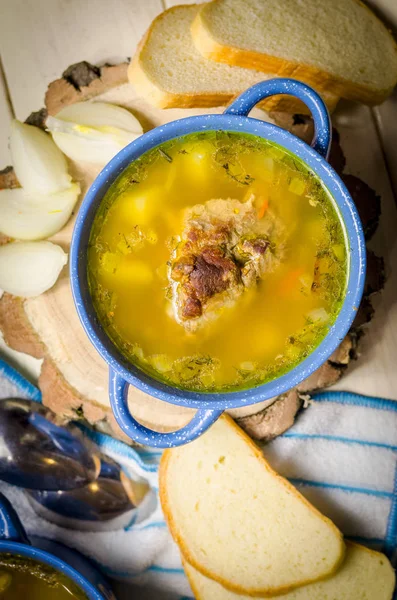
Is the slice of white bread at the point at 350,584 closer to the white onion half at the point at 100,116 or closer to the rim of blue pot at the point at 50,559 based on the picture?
the rim of blue pot at the point at 50,559

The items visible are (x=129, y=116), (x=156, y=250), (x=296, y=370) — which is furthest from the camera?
(x=129, y=116)

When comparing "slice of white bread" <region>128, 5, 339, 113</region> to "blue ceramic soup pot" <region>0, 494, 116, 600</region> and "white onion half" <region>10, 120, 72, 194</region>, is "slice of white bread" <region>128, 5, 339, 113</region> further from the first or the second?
"blue ceramic soup pot" <region>0, 494, 116, 600</region>

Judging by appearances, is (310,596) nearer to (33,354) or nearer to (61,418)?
(61,418)

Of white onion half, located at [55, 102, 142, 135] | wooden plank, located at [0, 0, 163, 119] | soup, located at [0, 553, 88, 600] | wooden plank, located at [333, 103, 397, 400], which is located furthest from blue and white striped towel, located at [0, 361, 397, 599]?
wooden plank, located at [0, 0, 163, 119]

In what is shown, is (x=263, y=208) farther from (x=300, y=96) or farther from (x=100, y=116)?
(x=100, y=116)

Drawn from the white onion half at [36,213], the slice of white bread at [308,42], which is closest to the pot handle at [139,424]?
the white onion half at [36,213]

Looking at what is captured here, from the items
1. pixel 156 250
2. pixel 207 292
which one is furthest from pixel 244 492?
pixel 156 250

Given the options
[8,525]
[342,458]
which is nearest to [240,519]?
[342,458]
